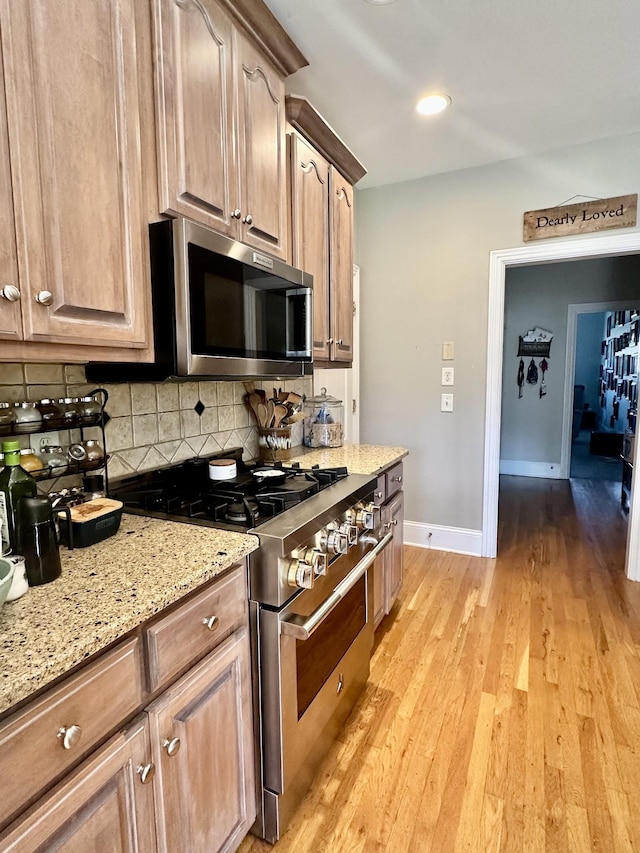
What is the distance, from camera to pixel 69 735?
2.27 feet

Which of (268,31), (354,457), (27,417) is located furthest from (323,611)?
(268,31)

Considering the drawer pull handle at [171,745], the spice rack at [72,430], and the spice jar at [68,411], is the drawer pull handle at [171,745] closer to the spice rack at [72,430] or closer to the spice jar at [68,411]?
the spice rack at [72,430]

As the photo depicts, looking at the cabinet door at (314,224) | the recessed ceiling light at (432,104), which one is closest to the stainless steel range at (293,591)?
the cabinet door at (314,224)

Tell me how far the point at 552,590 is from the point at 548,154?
2683 millimetres

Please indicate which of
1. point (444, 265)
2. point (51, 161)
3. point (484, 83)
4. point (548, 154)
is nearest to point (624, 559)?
point (444, 265)

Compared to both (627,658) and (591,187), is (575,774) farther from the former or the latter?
(591,187)

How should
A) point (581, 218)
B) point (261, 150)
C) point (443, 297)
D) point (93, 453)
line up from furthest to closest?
point (443, 297)
point (581, 218)
point (261, 150)
point (93, 453)

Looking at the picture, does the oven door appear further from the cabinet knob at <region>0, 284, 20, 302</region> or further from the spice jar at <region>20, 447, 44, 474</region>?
the cabinet knob at <region>0, 284, 20, 302</region>

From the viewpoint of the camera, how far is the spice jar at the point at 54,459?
1.21m

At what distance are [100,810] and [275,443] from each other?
147 centimetres

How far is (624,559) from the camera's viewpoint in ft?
10.2

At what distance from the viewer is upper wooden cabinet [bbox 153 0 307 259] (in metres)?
1.20

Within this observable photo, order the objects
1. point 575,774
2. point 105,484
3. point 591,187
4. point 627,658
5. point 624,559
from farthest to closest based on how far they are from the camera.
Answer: point 624,559 → point 591,187 → point 627,658 → point 575,774 → point 105,484

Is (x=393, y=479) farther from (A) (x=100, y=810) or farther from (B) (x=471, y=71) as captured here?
(B) (x=471, y=71)
